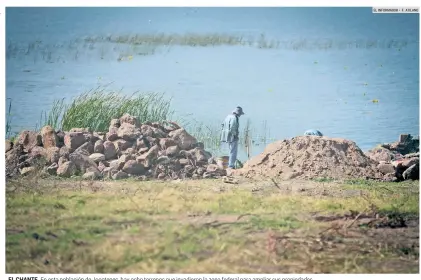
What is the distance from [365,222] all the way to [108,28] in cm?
390

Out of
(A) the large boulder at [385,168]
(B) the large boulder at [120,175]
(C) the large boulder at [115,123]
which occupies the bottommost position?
(B) the large boulder at [120,175]

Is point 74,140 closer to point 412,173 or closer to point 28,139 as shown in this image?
point 28,139

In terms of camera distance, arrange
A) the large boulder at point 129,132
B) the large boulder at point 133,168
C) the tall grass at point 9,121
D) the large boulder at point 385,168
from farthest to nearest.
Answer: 1. the large boulder at point 385,168
2. the large boulder at point 129,132
3. the large boulder at point 133,168
4. the tall grass at point 9,121

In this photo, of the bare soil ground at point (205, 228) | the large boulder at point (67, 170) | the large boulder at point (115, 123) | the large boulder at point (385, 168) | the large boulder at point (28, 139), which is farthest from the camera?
the large boulder at point (115, 123)

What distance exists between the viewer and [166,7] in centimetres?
791

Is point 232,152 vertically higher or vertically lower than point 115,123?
lower

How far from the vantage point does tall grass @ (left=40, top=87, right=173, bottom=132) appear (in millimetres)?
8570

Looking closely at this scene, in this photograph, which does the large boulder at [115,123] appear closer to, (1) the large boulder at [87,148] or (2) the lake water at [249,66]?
(1) the large boulder at [87,148]

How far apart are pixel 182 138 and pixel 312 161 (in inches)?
69.6

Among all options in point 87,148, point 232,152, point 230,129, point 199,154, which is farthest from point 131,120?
point 232,152

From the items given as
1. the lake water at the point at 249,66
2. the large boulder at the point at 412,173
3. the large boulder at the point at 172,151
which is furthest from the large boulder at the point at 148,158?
the large boulder at the point at 412,173

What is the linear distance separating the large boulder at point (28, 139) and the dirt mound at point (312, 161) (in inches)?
106

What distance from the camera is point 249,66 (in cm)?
859

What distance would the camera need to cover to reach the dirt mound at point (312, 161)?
28.5 feet
